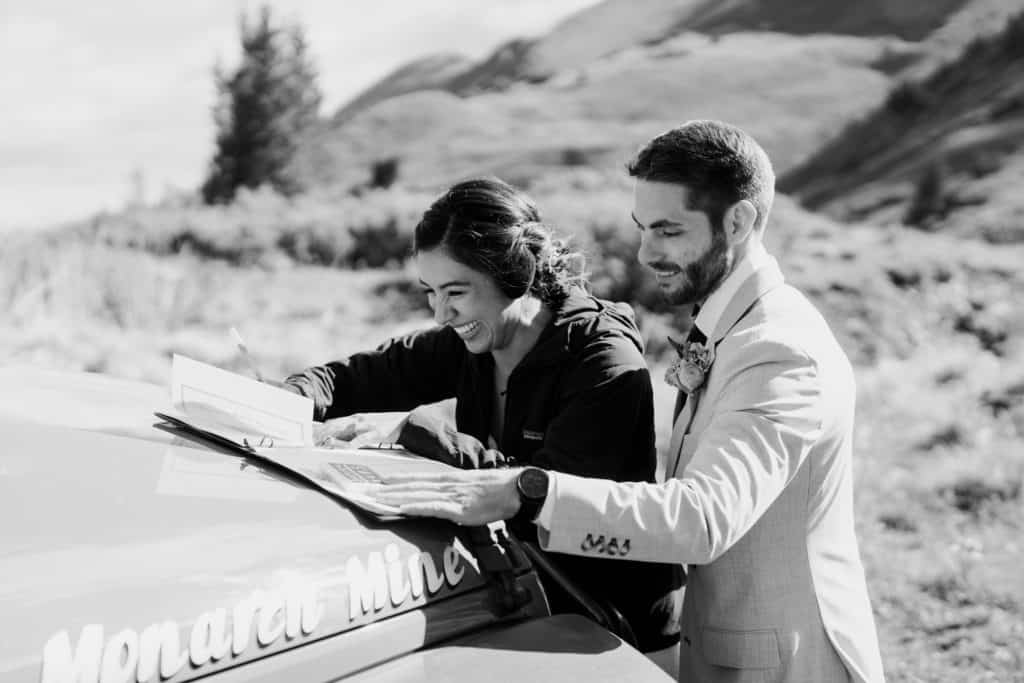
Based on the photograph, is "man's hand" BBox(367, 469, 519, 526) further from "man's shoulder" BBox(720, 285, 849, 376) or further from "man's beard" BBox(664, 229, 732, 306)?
"man's beard" BBox(664, 229, 732, 306)

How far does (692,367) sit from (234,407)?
→ 92 centimetres

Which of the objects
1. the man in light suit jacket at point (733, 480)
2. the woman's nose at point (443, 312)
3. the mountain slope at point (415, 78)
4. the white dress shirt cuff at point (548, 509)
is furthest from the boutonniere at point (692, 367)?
the mountain slope at point (415, 78)

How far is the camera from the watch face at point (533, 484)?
75.7 inches

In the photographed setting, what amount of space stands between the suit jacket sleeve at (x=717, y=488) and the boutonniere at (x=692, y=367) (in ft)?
0.56

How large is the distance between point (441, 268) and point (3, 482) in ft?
4.04

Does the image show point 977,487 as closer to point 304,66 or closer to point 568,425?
point 568,425

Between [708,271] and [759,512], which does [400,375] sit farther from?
[759,512]

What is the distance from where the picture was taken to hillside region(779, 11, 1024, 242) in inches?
651

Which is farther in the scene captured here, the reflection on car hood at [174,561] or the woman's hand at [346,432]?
the woman's hand at [346,432]

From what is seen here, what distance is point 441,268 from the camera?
8.77 feet

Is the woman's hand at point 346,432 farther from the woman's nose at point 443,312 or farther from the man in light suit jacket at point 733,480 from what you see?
the man in light suit jacket at point 733,480

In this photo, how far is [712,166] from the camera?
2277mm

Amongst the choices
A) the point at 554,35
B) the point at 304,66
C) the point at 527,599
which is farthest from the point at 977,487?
the point at 554,35

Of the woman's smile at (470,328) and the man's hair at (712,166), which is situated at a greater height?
the man's hair at (712,166)
